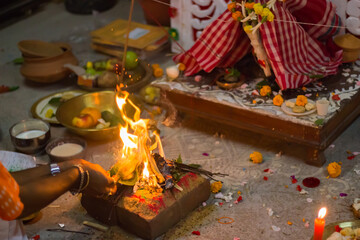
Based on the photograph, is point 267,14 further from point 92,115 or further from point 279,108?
point 92,115

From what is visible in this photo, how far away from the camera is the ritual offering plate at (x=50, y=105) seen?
4.79 metres

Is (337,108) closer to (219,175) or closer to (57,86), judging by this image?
(219,175)

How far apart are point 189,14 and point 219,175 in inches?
81.7

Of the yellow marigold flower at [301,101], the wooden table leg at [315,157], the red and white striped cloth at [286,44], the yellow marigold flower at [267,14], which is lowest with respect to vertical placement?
the wooden table leg at [315,157]

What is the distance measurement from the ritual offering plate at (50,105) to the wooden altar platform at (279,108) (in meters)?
0.98

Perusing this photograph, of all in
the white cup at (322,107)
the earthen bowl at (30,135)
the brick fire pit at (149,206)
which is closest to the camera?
the brick fire pit at (149,206)

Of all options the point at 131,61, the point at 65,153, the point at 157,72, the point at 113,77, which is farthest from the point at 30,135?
the point at 157,72

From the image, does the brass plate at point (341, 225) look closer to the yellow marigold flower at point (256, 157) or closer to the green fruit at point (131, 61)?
the yellow marigold flower at point (256, 157)

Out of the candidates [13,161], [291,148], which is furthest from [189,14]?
[13,161]

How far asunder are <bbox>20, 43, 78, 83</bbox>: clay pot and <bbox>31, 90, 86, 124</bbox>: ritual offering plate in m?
0.30

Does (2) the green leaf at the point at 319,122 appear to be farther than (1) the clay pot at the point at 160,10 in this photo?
No

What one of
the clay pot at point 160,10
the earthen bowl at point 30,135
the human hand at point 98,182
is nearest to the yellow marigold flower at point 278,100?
the human hand at point 98,182

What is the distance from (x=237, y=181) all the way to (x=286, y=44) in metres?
1.19

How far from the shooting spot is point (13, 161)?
12.8ft
